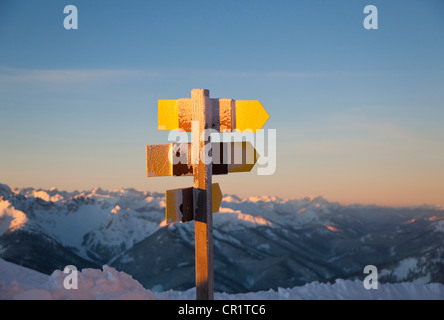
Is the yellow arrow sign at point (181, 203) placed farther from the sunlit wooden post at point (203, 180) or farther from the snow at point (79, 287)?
the snow at point (79, 287)

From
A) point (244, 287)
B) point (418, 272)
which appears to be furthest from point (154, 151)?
point (244, 287)

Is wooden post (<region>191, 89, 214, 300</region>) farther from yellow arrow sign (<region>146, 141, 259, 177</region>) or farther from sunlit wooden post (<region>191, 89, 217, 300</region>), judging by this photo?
yellow arrow sign (<region>146, 141, 259, 177</region>)

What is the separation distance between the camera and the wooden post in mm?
6422

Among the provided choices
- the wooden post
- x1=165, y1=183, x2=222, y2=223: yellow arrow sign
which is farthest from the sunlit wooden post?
x1=165, y1=183, x2=222, y2=223: yellow arrow sign

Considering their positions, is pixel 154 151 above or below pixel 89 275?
above

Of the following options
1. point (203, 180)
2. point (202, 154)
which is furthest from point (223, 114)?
point (203, 180)

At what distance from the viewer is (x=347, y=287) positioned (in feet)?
40.6

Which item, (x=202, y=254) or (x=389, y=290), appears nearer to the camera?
(x=202, y=254)

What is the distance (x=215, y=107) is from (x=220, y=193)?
4.49 ft

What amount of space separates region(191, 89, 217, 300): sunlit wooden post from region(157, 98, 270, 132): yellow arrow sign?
14 centimetres

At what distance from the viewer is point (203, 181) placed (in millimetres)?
6430

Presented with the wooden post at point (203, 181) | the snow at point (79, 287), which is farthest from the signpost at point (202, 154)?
the snow at point (79, 287)

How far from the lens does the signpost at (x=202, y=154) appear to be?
21.1ft
